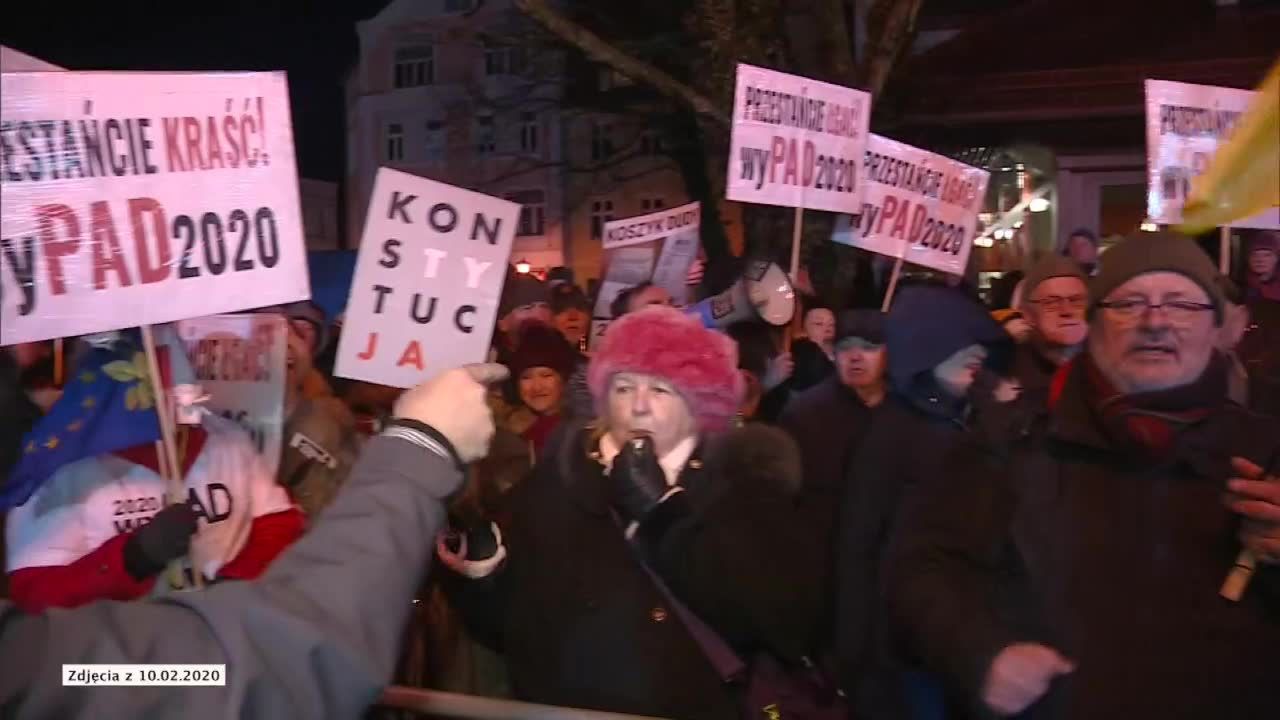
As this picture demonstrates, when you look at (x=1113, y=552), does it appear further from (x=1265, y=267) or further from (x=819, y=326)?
(x=1265, y=267)

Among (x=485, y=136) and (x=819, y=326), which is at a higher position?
(x=485, y=136)

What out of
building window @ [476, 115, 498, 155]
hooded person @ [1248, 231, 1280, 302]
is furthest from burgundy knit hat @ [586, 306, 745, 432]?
building window @ [476, 115, 498, 155]

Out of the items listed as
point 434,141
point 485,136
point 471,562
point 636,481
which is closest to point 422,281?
point 471,562

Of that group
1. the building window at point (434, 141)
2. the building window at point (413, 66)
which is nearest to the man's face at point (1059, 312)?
the building window at point (434, 141)

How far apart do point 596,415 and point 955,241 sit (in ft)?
10.8

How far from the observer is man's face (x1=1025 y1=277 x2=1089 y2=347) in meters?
4.88

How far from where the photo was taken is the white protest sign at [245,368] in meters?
3.99

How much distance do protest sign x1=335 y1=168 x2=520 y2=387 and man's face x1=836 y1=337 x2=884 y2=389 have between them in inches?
59.8

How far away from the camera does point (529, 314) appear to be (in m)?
6.66

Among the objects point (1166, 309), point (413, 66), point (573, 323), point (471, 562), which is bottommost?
point (471, 562)

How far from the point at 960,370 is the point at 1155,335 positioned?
1203 mm

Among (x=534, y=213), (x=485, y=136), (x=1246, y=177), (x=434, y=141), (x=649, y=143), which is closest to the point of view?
(x=1246, y=177)

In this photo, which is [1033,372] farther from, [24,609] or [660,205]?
[660,205]
